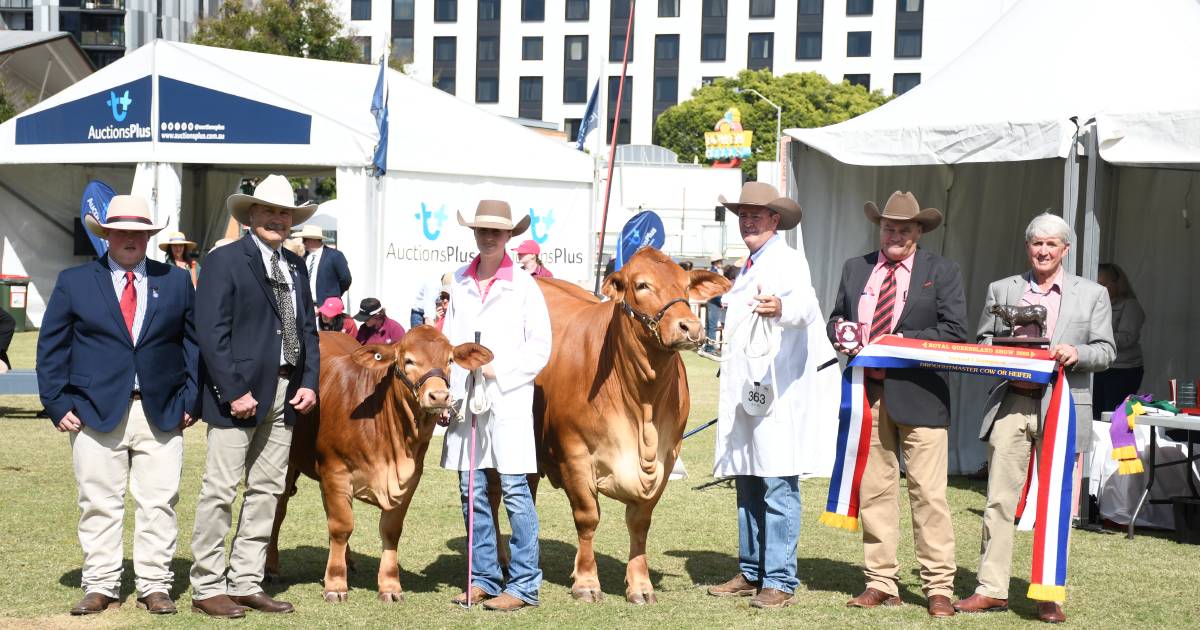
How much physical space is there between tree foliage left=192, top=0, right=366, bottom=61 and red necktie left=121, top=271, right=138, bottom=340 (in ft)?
103

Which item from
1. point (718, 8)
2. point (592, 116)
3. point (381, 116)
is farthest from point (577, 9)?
point (381, 116)

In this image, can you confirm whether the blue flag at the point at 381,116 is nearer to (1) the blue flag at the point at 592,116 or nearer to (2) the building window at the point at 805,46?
(1) the blue flag at the point at 592,116

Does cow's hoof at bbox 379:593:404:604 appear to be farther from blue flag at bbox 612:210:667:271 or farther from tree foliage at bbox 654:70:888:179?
tree foliage at bbox 654:70:888:179

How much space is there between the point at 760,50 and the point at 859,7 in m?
6.48

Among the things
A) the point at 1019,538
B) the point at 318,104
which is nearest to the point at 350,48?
the point at 318,104

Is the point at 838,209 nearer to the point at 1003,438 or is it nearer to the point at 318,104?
the point at 1003,438

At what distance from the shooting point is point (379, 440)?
21.4 feet

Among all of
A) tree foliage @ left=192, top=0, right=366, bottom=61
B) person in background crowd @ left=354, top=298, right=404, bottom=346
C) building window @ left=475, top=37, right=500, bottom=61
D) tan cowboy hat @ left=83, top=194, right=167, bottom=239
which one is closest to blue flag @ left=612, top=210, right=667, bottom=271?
person in background crowd @ left=354, top=298, right=404, bottom=346

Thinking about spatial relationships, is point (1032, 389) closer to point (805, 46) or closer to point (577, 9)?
point (805, 46)

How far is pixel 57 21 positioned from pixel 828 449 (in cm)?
8779

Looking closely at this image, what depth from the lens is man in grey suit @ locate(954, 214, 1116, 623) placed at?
21.3ft

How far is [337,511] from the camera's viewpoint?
655 centimetres

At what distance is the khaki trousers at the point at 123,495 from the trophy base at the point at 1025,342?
416cm

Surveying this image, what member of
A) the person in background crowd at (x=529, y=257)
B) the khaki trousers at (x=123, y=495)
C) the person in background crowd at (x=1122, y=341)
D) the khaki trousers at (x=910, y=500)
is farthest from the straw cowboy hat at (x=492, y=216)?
the person in background crowd at (x=1122, y=341)
